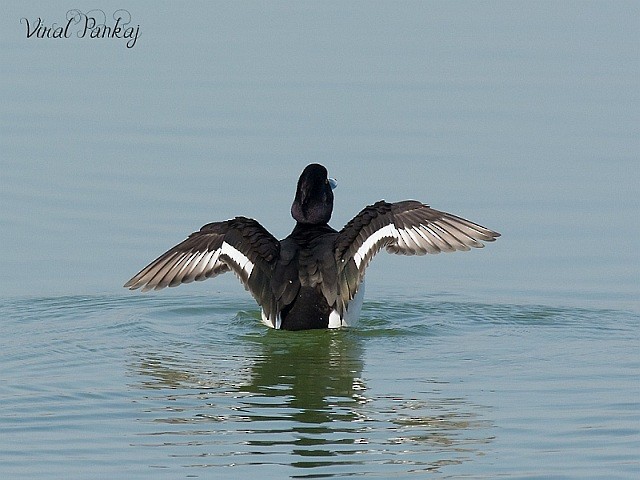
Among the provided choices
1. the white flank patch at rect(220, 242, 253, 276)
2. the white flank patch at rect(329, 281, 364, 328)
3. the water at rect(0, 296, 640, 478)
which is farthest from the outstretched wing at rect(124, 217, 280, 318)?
the white flank patch at rect(329, 281, 364, 328)

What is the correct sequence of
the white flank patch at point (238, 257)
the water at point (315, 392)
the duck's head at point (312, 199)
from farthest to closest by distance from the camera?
the duck's head at point (312, 199), the white flank patch at point (238, 257), the water at point (315, 392)

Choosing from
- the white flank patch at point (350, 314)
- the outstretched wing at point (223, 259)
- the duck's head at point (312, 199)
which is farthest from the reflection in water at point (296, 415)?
the duck's head at point (312, 199)

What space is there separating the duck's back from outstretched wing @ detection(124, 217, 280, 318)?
0.09 meters

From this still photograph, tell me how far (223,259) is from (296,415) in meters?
2.91

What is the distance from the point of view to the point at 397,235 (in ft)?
38.4

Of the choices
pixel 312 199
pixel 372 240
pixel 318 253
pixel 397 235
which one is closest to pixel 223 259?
pixel 318 253

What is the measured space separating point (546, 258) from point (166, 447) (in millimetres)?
5844

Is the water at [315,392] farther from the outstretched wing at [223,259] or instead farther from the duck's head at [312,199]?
the duck's head at [312,199]

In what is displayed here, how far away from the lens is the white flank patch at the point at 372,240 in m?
11.5

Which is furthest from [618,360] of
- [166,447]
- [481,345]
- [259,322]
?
[166,447]

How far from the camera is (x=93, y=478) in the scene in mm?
7891

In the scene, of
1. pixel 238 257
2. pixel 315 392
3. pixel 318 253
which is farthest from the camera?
pixel 238 257

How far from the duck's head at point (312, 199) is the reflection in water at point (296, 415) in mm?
1365

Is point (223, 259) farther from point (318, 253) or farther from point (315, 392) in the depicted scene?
point (315, 392)
